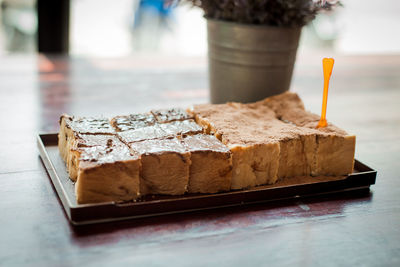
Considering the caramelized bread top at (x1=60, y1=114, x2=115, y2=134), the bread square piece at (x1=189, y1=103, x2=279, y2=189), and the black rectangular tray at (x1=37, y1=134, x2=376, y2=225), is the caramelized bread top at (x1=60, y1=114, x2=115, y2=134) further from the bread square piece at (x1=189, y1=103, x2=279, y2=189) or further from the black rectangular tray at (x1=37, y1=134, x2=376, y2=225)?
the bread square piece at (x1=189, y1=103, x2=279, y2=189)

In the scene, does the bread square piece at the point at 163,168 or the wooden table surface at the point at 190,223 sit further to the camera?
the bread square piece at the point at 163,168

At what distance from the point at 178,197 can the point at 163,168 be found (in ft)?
0.25

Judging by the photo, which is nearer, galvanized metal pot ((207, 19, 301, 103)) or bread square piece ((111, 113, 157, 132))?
bread square piece ((111, 113, 157, 132))

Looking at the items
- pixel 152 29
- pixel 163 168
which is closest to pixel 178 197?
pixel 163 168

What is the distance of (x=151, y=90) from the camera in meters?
1.84

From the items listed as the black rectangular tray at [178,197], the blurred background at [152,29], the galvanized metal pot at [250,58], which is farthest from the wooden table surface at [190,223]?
the blurred background at [152,29]

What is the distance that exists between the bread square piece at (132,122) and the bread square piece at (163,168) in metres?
0.13

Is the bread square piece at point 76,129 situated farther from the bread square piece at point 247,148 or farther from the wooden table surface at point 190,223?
the bread square piece at point 247,148

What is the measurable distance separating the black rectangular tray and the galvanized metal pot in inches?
17.2

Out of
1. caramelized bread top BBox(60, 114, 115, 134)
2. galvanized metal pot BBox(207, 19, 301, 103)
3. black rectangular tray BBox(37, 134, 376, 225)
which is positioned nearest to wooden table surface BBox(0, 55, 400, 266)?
black rectangular tray BBox(37, 134, 376, 225)

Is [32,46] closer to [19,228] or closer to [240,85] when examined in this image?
[240,85]

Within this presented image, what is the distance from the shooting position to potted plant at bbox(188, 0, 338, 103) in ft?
4.56

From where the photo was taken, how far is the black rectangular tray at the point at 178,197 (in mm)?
875

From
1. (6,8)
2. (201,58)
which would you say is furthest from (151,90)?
(6,8)
